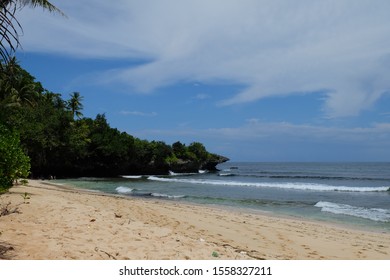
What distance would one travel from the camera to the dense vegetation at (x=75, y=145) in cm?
3609

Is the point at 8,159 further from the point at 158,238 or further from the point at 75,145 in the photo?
the point at 75,145

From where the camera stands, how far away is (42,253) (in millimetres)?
5316

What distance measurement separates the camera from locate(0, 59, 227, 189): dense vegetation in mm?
36094

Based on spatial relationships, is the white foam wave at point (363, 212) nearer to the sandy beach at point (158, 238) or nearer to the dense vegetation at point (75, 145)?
the sandy beach at point (158, 238)

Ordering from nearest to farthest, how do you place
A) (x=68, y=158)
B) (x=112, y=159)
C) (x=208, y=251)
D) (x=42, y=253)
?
(x=42, y=253) < (x=208, y=251) < (x=68, y=158) < (x=112, y=159)

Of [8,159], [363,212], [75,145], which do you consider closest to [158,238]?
[8,159]

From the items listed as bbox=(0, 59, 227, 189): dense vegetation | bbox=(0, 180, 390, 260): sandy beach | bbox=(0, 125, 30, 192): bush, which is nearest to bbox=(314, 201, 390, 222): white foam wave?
bbox=(0, 180, 390, 260): sandy beach

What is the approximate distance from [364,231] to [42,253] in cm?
1082

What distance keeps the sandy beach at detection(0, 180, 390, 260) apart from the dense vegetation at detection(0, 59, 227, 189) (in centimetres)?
2056

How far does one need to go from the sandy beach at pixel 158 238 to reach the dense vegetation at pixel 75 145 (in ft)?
67.5

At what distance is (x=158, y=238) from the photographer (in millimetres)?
6941

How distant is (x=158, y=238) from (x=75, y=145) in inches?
1465
